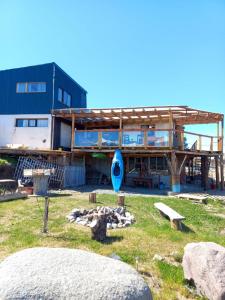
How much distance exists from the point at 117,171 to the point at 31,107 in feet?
27.2

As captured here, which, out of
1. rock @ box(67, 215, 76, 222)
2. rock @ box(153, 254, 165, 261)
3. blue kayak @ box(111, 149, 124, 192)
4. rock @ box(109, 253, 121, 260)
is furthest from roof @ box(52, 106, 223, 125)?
rock @ box(109, 253, 121, 260)

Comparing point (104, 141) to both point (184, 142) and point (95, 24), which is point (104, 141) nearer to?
point (184, 142)

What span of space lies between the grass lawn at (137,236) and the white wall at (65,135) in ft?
33.9

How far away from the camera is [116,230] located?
24.8ft

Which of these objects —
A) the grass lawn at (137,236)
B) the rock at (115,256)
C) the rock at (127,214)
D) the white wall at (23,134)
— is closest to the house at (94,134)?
the white wall at (23,134)

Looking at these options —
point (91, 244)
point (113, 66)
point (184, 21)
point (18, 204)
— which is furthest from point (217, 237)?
point (113, 66)

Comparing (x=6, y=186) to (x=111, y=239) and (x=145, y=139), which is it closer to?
(x=145, y=139)

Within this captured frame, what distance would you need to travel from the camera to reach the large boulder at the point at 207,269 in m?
3.84

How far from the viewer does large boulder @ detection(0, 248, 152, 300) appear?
264 centimetres

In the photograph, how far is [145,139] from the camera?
54.2 feet

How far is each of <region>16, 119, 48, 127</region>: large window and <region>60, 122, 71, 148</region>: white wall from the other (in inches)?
56.3

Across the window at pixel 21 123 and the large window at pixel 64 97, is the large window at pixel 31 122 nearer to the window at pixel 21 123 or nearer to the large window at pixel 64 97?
the window at pixel 21 123

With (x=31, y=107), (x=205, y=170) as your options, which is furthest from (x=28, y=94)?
(x=205, y=170)

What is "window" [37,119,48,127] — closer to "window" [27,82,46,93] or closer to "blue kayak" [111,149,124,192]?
"window" [27,82,46,93]
